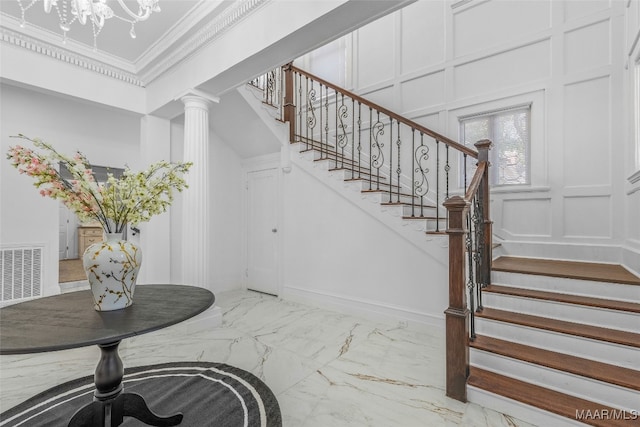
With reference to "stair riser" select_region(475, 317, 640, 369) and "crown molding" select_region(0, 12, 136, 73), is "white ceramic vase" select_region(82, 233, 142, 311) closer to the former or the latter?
"stair riser" select_region(475, 317, 640, 369)

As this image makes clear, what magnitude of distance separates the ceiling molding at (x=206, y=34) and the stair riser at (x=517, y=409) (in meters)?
3.27

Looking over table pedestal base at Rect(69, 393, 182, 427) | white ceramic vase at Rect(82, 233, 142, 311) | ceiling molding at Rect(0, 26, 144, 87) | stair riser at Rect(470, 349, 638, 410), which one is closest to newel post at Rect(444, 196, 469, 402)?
stair riser at Rect(470, 349, 638, 410)

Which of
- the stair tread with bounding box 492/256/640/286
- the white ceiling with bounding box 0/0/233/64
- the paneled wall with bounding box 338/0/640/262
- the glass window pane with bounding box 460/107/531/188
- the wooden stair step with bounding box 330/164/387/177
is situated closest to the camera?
the stair tread with bounding box 492/256/640/286

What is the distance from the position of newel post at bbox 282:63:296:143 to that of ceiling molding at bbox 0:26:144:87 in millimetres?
1903

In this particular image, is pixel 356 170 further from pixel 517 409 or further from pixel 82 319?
pixel 82 319

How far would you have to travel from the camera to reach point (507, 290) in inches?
96.7

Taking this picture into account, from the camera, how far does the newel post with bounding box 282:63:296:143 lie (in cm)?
433

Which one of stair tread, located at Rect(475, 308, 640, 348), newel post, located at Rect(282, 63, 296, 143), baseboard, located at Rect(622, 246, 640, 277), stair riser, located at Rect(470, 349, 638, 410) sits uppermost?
newel post, located at Rect(282, 63, 296, 143)

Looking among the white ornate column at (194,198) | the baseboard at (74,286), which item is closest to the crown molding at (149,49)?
the white ornate column at (194,198)

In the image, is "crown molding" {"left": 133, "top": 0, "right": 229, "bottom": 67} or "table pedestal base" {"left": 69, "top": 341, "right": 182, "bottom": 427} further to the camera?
"crown molding" {"left": 133, "top": 0, "right": 229, "bottom": 67}

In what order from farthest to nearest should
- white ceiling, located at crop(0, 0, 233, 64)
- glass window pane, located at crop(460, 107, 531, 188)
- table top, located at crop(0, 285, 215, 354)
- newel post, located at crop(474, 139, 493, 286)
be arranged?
glass window pane, located at crop(460, 107, 531, 188) → white ceiling, located at crop(0, 0, 233, 64) → newel post, located at crop(474, 139, 493, 286) → table top, located at crop(0, 285, 215, 354)

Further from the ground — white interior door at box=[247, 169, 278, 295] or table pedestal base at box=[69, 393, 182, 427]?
white interior door at box=[247, 169, 278, 295]

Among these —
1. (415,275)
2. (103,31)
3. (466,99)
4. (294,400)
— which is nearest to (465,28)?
(466,99)

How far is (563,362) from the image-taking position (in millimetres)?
1896
